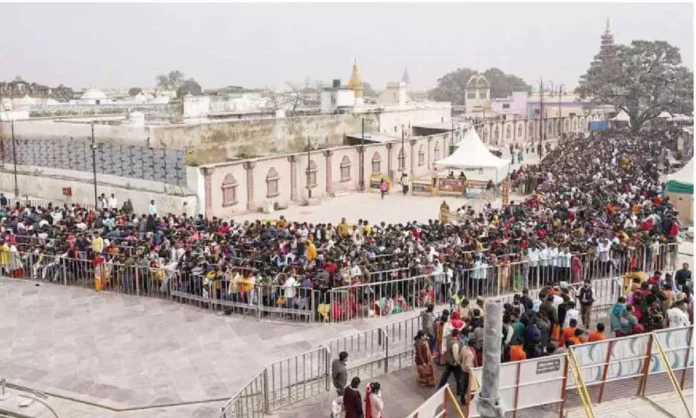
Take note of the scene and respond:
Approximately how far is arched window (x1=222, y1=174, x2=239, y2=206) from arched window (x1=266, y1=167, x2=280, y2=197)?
204cm

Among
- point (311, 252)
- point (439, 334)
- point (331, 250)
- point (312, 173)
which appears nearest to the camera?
point (439, 334)

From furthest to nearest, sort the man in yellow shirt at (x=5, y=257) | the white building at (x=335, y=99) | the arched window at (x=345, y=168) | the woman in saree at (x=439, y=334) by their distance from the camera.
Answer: the white building at (x=335, y=99) < the arched window at (x=345, y=168) < the man in yellow shirt at (x=5, y=257) < the woman in saree at (x=439, y=334)

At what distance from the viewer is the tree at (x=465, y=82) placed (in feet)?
436

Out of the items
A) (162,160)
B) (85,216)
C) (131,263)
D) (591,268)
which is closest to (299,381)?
(131,263)

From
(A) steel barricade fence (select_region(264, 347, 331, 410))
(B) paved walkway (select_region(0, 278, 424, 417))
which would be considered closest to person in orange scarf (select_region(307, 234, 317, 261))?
(B) paved walkway (select_region(0, 278, 424, 417))

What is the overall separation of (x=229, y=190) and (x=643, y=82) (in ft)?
156

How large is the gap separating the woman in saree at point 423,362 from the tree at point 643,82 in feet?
189

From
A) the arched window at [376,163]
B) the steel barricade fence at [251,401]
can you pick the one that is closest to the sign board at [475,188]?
the arched window at [376,163]

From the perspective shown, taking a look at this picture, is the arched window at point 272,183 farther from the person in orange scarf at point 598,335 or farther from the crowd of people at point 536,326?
the person in orange scarf at point 598,335

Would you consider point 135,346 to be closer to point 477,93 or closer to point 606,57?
point 606,57

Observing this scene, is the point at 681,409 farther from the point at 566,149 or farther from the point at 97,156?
the point at 566,149

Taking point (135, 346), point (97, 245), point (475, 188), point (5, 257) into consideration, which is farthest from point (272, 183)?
point (135, 346)

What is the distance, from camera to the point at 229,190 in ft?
94.3

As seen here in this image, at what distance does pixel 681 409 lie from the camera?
10.8m
